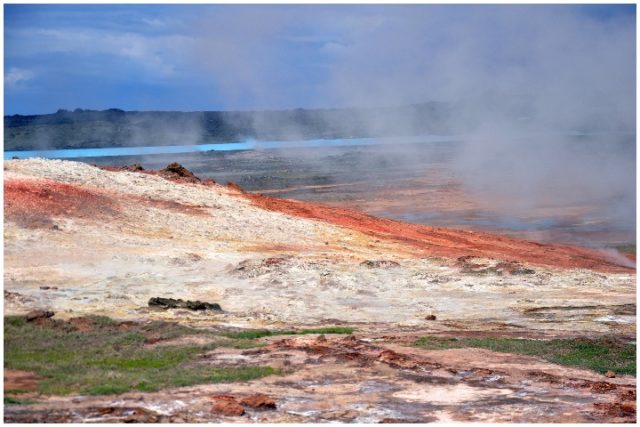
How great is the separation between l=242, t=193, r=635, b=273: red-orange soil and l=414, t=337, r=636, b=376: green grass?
7.31 meters

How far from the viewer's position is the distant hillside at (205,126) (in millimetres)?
89188

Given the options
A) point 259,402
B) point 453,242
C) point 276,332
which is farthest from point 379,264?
point 259,402

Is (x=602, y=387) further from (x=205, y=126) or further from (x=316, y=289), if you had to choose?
(x=205, y=126)

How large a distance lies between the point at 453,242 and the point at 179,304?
11.3 metres

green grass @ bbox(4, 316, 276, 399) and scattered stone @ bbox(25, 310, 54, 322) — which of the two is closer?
green grass @ bbox(4, 316, 276, 399)

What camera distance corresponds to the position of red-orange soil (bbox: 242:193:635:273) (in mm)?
23047

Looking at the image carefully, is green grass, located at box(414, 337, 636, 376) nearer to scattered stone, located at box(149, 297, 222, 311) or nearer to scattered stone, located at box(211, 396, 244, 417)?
scattered stone, located at box(149, 297, 222, 311)

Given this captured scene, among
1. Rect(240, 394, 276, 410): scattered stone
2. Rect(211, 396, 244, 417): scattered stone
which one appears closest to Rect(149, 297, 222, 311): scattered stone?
Rect(240, 394, 276, 410): scattered stone

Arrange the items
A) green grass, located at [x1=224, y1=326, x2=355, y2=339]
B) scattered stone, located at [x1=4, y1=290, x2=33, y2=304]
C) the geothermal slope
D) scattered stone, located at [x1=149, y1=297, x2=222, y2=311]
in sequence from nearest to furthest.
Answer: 1. the geothermal slope
2. green grass, located at [x1=224, y1=326, x2=355, y2=339]
3. scattered stone, located at [x1=4, y1=290, x2=33, y2=304]
4. scattered stone, located at [x1=149, y1=297, x2=222, y2=311]

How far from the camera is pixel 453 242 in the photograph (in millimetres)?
25641

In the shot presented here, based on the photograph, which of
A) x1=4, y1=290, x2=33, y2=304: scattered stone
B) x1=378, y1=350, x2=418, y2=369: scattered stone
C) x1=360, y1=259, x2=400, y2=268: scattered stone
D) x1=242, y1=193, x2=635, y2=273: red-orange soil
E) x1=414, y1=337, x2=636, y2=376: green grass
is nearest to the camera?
x1=378, y1=350, x2=418, y2=369: scattered stone

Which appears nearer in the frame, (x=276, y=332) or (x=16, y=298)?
(x=276, y=332)

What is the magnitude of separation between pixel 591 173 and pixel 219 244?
112 feet

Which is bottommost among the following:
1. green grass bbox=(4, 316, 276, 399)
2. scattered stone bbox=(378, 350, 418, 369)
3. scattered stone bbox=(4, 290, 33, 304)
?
scattered stone bbox=(378, 350, 418, 369)
